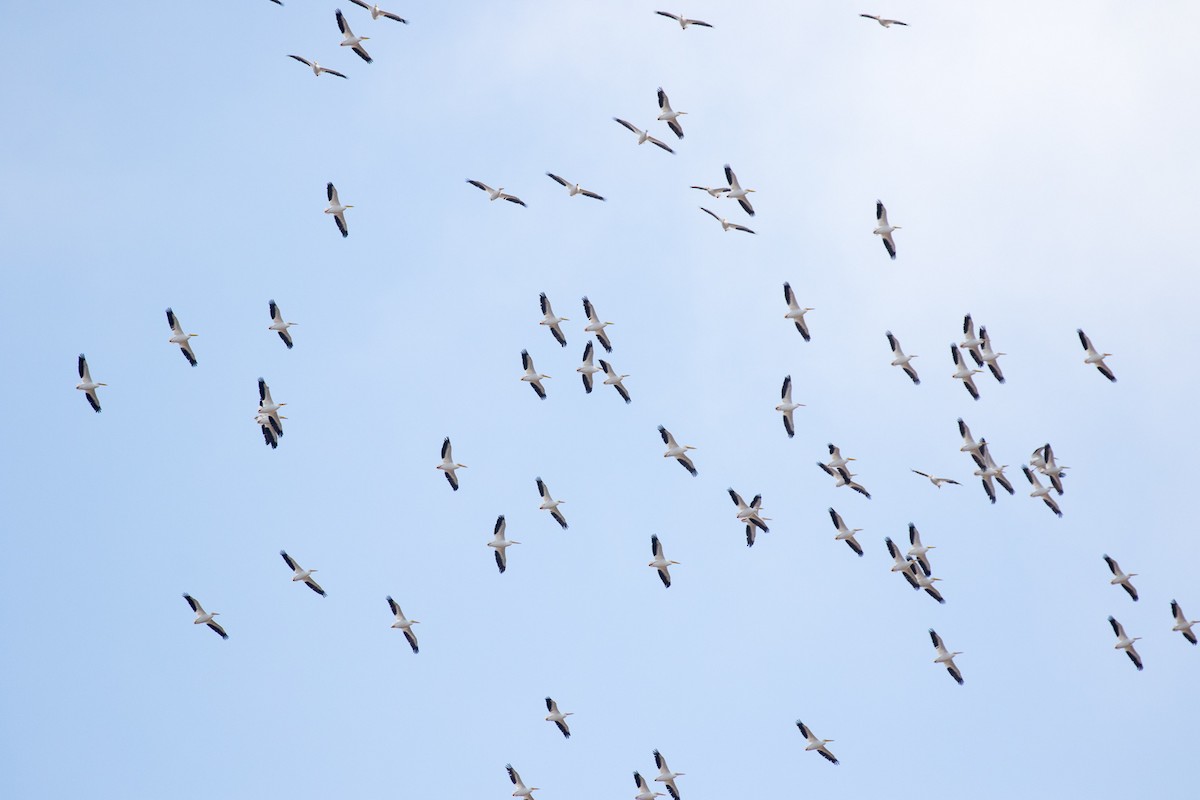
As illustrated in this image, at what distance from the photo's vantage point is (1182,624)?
63.7 m

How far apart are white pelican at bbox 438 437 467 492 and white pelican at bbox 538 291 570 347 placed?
3928 millimetres

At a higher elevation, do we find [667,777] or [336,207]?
[336,207]

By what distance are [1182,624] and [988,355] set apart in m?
9.05

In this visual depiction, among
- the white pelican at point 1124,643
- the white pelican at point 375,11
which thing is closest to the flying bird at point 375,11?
the white pelican at point 375,11

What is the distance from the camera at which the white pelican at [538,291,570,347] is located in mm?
62469

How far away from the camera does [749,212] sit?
6175 cm

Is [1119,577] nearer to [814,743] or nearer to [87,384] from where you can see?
[814,743]

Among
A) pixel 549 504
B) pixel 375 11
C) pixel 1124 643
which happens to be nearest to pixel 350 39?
pixel 375 11

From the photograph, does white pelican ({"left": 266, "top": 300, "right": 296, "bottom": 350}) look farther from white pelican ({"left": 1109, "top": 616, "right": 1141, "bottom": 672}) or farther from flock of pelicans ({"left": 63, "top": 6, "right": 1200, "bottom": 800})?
white pelican ({"left": 1109, "top": 616, "right": 1141, "bottom": 672})

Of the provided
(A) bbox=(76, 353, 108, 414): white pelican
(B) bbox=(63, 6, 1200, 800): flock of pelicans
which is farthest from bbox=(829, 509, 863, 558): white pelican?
(A) bbox=(76, 353, 108, 414): white pelican

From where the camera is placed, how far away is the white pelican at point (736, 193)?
6109 centimetres

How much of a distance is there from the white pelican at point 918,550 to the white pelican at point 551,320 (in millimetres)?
10478

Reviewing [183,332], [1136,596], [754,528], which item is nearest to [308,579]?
[183,332]

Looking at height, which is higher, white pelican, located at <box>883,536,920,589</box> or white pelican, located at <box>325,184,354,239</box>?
white pelican, located at <box>325,184,354,239</box>
